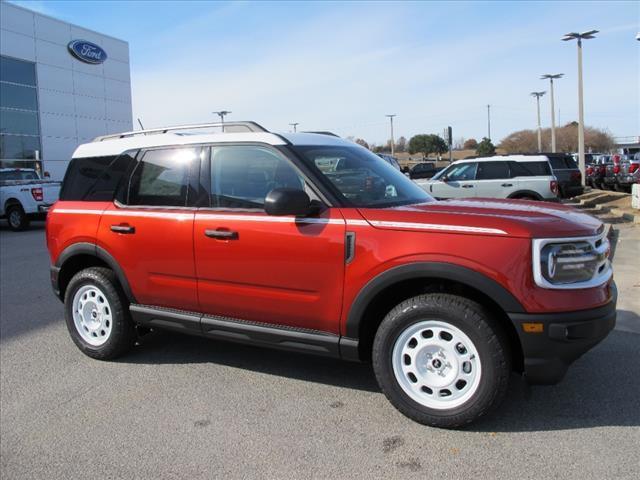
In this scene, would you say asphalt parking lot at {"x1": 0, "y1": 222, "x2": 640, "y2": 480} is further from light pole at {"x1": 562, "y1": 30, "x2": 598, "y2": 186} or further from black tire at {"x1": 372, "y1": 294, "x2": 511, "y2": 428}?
light pole at {"x1": 562, "y1": 30, "x2": 598, "y2": 186}

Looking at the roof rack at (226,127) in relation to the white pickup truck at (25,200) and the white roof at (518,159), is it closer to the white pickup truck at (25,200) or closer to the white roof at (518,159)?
the white roof at (518,159)

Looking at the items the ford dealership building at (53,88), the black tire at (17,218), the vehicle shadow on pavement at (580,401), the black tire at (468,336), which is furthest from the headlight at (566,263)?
the ford dealership building at (53,88)

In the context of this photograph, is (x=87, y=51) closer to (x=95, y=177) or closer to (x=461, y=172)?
(x=461, y=172)

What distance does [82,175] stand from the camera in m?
4.92

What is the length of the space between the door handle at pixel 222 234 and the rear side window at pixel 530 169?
36.6 ft

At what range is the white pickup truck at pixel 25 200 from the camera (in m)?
15.9

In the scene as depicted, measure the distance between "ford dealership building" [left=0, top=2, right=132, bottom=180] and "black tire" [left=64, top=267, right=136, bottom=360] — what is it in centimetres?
2856

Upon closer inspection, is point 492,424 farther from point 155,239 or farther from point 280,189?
point 155,239

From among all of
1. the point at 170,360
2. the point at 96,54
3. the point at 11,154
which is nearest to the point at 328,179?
the point at 170,360

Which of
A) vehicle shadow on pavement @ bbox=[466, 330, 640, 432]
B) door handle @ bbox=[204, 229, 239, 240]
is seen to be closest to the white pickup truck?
door handle @ bbox=[204, 229, 239, 240]

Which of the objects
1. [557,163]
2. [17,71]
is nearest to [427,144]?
[17,71]

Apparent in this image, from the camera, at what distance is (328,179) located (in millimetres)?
3779

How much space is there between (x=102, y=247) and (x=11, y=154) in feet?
96.3

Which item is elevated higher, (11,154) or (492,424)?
(11,154)
